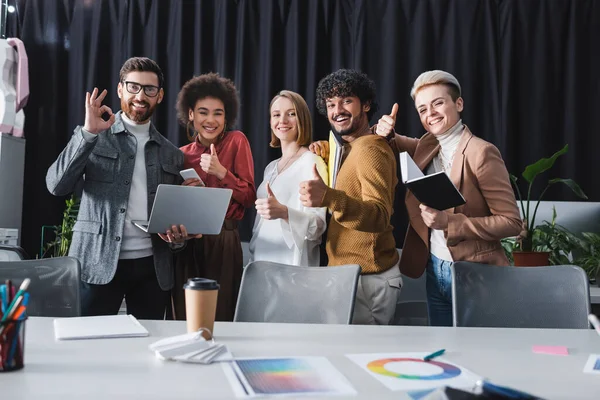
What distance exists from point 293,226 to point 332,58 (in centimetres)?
186

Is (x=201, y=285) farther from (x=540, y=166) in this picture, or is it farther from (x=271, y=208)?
(x=540, y=166)

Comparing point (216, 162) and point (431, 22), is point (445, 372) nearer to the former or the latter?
point (216, 162)

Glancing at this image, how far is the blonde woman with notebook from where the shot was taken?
7.22ft

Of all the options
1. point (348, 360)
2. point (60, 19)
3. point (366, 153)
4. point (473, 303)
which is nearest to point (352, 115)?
point (366, 153)

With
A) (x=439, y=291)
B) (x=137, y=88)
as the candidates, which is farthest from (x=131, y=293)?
(x=439, y=291)

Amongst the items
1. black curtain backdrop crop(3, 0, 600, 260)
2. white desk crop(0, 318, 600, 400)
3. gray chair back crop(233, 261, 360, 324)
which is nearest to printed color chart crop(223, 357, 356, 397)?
white desk crop(0, 318, 600, 400)

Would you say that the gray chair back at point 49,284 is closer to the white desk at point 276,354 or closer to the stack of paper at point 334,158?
the white desk at point 276,354

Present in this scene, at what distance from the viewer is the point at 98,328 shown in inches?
51.7

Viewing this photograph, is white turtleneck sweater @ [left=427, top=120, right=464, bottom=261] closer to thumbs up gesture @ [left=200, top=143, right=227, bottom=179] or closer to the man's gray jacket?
thumbs up gesture @ [left=200, top=143, right=227, bottom=179]

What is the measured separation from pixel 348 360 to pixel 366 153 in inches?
42.1

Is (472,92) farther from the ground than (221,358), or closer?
farther from the ground

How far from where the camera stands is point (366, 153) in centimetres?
202

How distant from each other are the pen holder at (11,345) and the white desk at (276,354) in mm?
20

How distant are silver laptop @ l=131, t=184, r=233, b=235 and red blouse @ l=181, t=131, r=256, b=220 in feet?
0.91
